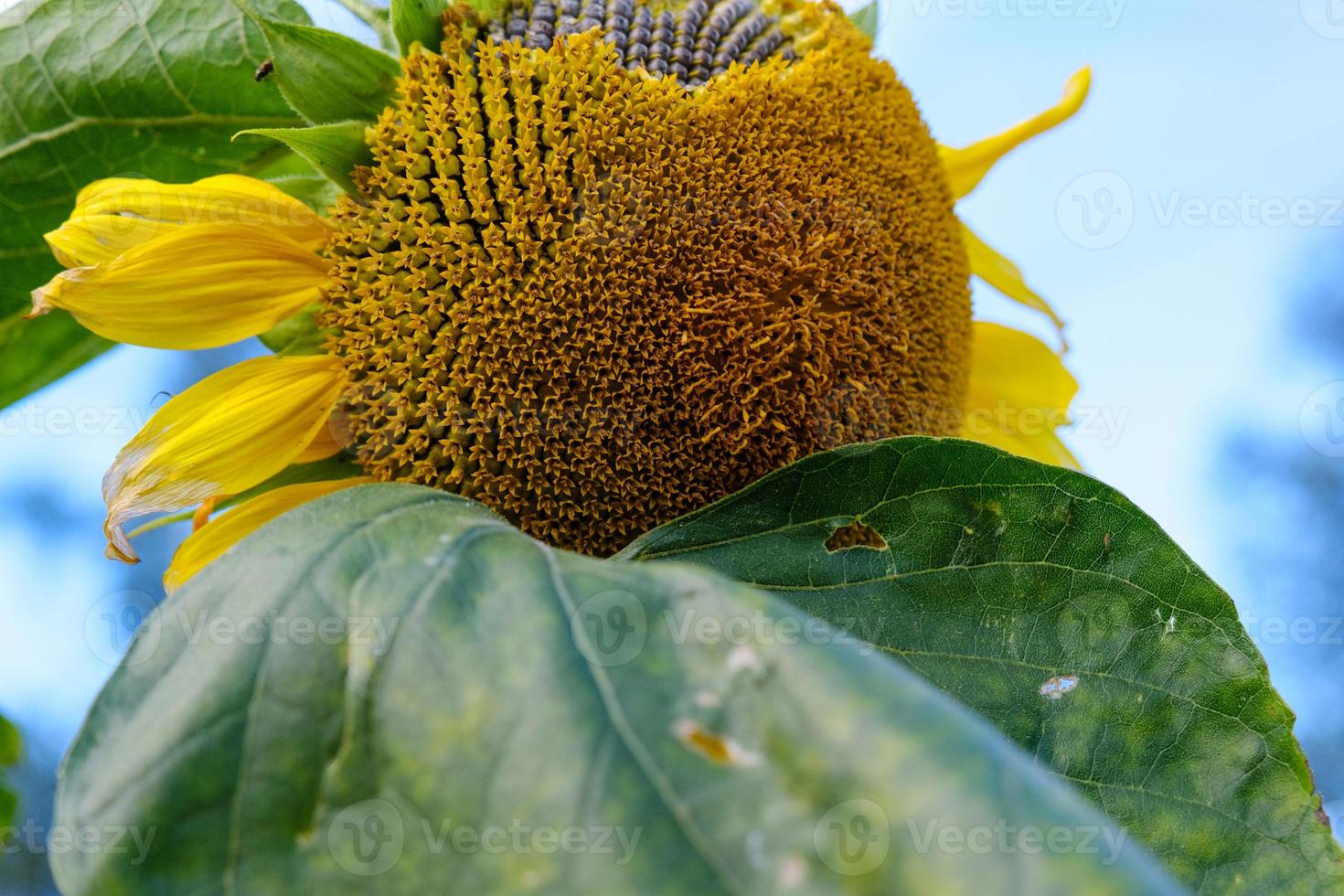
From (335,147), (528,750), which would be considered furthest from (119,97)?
(528,750)

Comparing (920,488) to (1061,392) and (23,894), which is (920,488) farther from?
(23,894)

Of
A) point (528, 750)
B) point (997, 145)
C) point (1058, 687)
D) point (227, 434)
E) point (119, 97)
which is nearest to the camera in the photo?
point (528, 750)

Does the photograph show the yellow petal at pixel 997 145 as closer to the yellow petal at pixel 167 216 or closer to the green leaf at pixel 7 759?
the yellow petal at pixel 167 216

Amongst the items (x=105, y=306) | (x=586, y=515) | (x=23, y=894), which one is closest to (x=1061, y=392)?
(x=586, y=515)

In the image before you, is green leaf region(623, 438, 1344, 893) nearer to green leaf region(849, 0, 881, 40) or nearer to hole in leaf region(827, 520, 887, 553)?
hole in leaf region(827, 520, 887, 553)

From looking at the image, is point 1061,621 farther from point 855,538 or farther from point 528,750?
point 528,750
